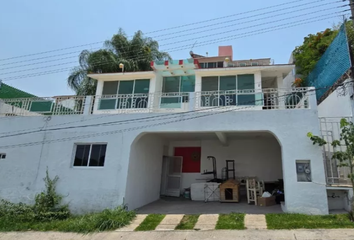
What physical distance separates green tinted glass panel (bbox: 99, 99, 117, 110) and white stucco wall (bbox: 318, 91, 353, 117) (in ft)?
30.1

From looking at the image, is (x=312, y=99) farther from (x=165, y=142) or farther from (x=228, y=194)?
(x=165, y=142)

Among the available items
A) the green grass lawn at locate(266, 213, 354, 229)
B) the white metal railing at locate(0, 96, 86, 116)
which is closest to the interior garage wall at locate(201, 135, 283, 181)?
the green grass lawn at locate(266, 213, 354, 229)

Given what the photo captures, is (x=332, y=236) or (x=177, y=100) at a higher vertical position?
(x=177, y=100)

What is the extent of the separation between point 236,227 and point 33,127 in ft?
27.8

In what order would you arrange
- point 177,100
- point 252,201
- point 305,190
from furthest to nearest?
point 177,100 → point 252,201 → point 305,190

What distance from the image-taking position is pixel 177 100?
37.9ft

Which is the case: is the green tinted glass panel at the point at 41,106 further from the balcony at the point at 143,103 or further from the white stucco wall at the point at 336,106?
the white stucco wall at the point at 336,106

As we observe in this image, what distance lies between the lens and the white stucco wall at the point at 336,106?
761 cm

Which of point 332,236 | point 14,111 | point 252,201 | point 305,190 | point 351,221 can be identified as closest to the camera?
point 332,236

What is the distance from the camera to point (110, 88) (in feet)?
42.4

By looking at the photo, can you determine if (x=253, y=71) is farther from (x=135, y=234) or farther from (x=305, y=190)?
(x=135, y=234)

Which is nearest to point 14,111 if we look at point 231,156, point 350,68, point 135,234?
point 135,234

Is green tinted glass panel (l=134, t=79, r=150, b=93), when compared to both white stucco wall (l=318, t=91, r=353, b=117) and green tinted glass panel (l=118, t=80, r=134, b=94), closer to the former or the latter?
green tinted glass panel (l=118, t=80, r=134, b=94)

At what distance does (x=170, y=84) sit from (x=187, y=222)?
7647 mm
